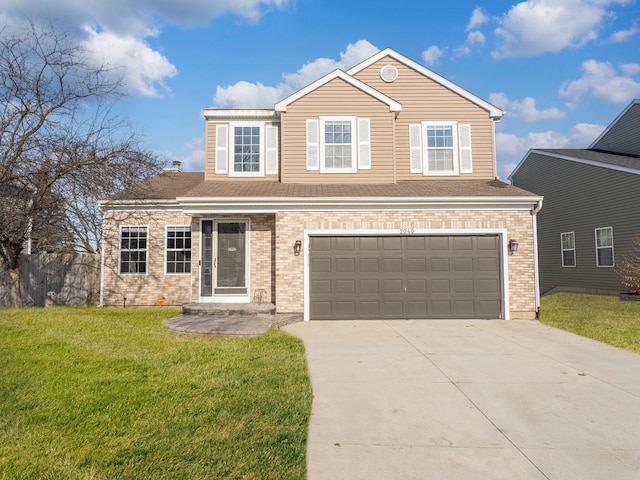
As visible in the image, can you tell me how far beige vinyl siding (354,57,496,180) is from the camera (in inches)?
521

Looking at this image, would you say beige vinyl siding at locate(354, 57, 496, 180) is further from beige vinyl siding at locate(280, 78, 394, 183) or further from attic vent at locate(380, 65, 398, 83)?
beige vinyl siding at locate(280, 78, 394, 183)

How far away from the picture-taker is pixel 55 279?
1408 centimetres

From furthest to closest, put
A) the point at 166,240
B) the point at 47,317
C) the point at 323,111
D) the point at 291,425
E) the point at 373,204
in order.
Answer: the point at 166,240
the point at 323,111
the point at 373,204
the point at 47,317
the point at 291,425

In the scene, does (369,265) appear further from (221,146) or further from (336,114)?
(221,146)

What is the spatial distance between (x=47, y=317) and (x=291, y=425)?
793 centimetres

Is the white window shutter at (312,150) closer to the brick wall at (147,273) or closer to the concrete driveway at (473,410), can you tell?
the brick wall at (147,273)

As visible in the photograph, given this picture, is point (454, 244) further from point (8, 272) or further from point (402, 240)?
point (8, 272)

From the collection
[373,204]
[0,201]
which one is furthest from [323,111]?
[0,201]

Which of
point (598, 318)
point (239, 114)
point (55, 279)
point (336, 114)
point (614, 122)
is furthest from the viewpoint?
point (614, 122)

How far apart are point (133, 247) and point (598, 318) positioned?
1400cm

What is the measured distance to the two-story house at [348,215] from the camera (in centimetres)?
1080

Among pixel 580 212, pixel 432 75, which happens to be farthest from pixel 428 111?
pixel 580 212

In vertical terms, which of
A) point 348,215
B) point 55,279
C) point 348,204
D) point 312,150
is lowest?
point 55,279

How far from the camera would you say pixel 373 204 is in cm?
1078
